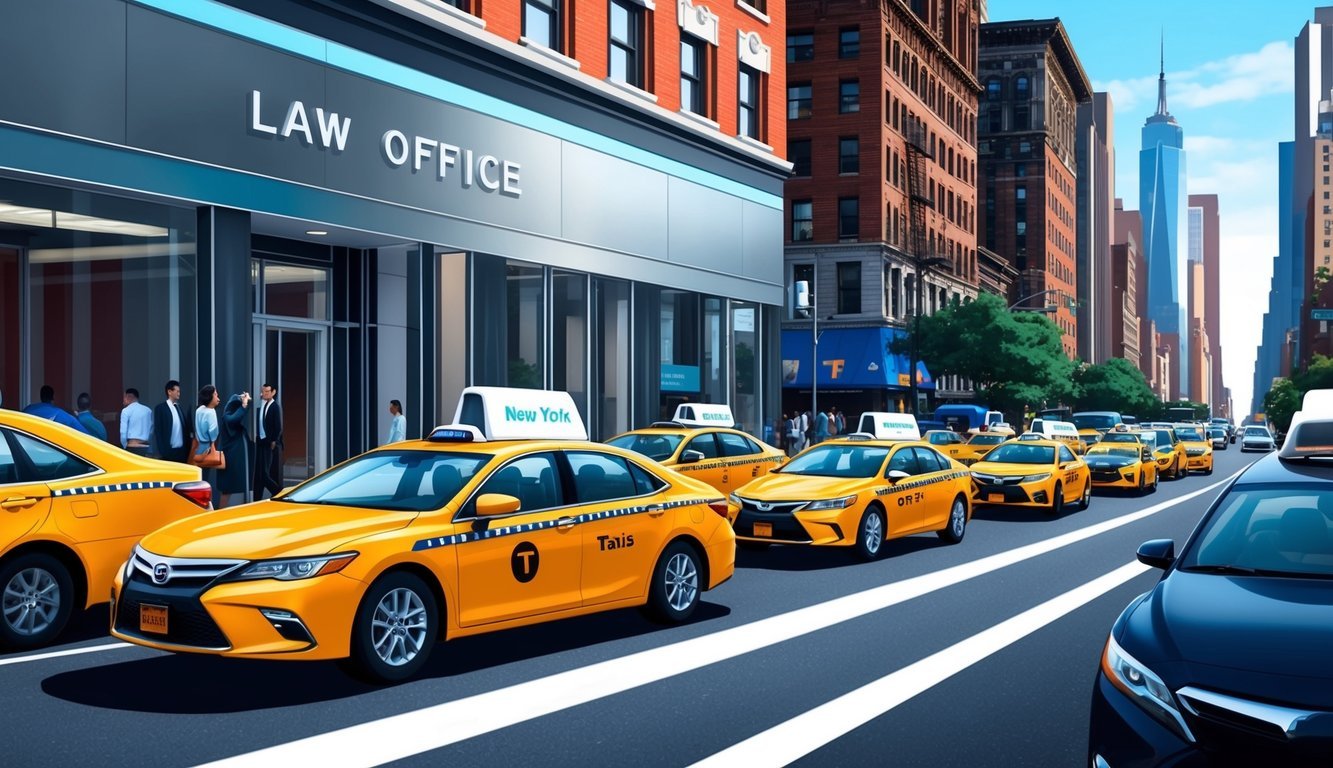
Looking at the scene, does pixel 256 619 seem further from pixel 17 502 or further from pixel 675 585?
pixel 675 585

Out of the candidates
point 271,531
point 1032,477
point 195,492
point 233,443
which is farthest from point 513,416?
point 1032,477

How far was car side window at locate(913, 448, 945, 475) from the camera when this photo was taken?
16250 mm

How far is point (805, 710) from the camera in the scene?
279 inches

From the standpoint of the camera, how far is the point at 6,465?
8.52 meters

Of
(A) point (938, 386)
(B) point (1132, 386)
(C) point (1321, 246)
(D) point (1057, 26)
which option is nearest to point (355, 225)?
(A) point (938, 386)

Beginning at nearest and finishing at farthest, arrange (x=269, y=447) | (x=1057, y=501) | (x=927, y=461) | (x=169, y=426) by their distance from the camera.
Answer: (x=169, y=426) → (x=927, y=461) → (x=269, y=447) → (x=1057, y=501)

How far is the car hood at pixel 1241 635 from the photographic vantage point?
14.2 ft

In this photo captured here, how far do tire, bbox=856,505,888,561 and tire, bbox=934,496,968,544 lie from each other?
1990 mm

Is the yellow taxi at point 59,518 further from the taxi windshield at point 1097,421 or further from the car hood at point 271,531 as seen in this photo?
the taxi windshield at point 1097,421

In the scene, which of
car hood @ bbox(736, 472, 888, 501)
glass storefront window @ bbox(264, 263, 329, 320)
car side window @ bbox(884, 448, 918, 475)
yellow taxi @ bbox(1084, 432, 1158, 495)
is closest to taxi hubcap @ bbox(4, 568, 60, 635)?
car hood @ bbox(736, 472, 888, 501)

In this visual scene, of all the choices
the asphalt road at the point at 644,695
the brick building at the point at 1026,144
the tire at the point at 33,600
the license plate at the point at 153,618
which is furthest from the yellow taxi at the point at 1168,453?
the brick building at the point at 1026,144

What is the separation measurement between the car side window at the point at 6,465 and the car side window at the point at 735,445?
1095 centimetres

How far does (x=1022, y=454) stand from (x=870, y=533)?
902cm

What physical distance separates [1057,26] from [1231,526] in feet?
372
